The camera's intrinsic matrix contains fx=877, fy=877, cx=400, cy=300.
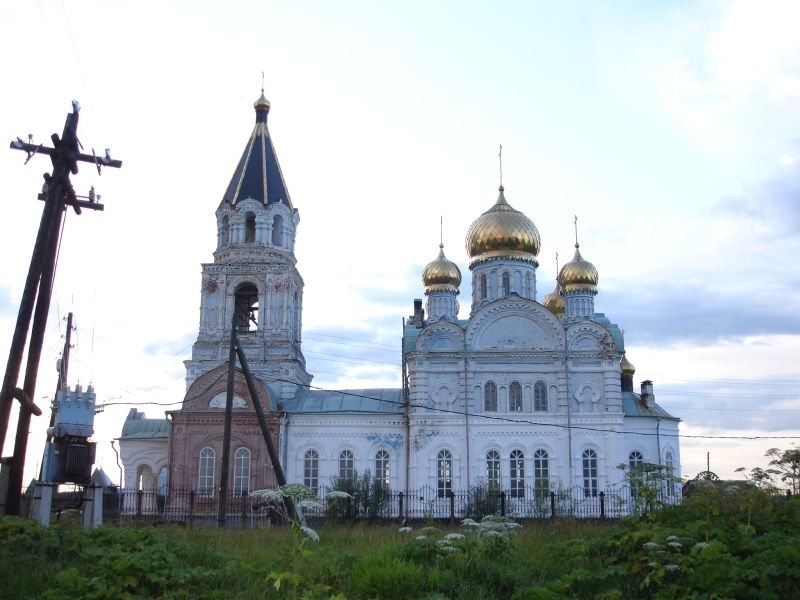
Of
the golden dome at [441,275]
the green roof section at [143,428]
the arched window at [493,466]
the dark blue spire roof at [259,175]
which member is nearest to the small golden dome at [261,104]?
the dark blue spire roof at [259,175]

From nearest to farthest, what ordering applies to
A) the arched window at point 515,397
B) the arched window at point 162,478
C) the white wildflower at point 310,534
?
the white wildflower at point 310,534
the arched window at point 515,397
the arched window at point 162,478

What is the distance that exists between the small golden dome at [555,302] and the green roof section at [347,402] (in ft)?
32.7

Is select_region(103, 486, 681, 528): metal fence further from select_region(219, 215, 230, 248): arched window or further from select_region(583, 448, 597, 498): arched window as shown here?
select_region(219, 215, 230, 248): arched window

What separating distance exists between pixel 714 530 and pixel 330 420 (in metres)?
24.7

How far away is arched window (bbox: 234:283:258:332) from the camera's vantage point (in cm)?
3738

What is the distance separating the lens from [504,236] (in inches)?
1527

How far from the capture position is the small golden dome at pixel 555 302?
4341cm

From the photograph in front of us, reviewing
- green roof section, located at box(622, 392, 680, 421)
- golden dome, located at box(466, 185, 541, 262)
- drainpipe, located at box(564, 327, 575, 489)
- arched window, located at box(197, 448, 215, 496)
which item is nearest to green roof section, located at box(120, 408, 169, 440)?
arched window, located at box(197, 448, 215, 496)

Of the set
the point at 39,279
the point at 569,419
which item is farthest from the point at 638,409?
the point at 39,279

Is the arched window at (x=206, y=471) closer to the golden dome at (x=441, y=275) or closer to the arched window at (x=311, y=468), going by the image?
the arched window at (x=311, y=468)

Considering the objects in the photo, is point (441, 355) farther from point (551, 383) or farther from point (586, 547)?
point (586, 547)

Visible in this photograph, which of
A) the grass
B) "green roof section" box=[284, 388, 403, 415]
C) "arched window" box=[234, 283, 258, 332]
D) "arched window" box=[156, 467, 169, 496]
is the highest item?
"arched window" box=[234, 283, 258, 332]

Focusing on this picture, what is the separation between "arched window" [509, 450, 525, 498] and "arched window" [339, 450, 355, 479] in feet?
20.8

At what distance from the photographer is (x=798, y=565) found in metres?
10.3
